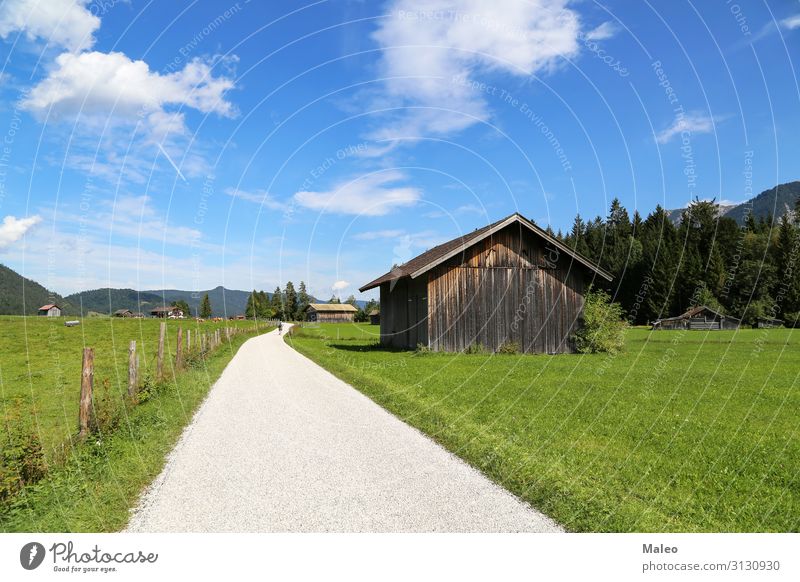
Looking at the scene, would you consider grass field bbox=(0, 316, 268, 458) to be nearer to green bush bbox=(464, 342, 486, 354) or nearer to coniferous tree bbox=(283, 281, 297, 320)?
green bush bbox=(464, 342, 486, 354)

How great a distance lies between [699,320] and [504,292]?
205 ft

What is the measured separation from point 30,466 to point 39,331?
53.1 m

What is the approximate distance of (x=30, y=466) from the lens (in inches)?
276

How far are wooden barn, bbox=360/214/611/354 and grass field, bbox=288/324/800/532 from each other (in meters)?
7.29

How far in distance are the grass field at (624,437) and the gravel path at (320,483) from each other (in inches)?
24.7

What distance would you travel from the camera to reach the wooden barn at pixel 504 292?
86.7ft

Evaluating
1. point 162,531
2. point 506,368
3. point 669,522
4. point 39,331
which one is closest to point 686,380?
point 506,368

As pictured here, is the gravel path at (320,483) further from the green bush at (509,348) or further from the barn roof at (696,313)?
the barn roof at (696,313)

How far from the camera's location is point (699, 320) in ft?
248

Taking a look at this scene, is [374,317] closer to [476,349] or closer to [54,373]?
[476,349]

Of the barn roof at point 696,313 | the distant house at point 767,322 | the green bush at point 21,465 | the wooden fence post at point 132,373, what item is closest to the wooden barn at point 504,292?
the wooden fence post at point 132,373

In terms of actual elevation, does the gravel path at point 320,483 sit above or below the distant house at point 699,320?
below

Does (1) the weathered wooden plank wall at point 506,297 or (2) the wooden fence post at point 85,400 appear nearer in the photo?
(2) the wooden fence post at point 85,400

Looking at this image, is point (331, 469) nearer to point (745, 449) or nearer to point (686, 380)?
point (745, 449)
